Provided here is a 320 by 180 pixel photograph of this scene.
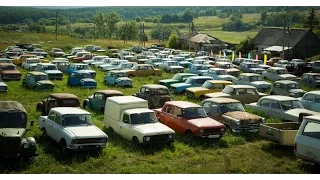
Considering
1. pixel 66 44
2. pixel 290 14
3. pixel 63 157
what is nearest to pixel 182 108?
pixel 63 157

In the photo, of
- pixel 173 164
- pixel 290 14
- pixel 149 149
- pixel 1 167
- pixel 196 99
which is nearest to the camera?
pixel 1 167

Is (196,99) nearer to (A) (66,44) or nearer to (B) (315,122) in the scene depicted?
(B) (315,122)

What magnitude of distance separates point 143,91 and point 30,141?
992cm

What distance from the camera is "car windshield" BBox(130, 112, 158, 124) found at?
14.4 m

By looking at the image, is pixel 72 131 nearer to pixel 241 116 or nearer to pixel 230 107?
pixel 241 116

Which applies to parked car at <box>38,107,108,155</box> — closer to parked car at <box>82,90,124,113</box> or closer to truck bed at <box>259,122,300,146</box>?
parked car at <box>82,90,124,113</box>

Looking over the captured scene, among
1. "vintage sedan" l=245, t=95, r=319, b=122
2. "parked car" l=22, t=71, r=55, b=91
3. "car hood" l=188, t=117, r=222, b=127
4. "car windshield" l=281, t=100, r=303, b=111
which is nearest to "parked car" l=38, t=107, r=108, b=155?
"car hood" l=188, t=117, r=222, b=127

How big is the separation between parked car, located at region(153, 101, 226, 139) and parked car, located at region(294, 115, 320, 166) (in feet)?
12.6

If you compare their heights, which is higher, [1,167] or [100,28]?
[100,28]

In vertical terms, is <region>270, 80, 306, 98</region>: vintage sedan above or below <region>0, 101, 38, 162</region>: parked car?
above

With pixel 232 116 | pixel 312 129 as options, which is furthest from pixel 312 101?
pixel 312 129

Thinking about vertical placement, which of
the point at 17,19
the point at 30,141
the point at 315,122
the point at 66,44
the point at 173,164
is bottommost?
the point at 173,164

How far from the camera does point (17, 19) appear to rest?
447 feet

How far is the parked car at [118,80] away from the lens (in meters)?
28.8
